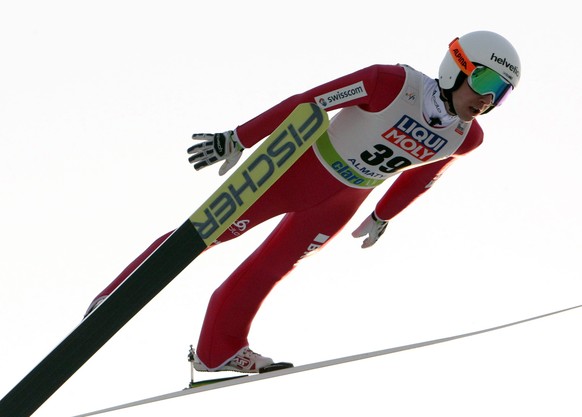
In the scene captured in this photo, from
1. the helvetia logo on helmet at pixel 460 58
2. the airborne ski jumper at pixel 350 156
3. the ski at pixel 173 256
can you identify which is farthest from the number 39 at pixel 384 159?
the ski at pixel 173 256

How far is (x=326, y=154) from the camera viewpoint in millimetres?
5414

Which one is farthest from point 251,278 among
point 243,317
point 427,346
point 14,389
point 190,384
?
point 14,389

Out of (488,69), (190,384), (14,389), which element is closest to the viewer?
(14,389)

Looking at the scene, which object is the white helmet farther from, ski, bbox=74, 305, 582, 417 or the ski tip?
the ski tip

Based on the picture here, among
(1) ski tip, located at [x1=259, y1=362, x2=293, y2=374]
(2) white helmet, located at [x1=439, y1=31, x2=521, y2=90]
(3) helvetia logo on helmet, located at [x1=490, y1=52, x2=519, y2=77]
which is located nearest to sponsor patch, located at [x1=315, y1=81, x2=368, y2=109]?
(2) white helmet, located at [x1=439, y1=31, x2=521, y2=90]

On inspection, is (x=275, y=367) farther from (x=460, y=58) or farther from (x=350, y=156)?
(x=460, y=58)

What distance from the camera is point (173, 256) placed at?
4594mm

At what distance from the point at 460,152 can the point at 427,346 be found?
1.01 meters

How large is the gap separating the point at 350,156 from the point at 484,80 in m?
0.70

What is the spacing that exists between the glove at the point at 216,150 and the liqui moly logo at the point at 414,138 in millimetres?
687

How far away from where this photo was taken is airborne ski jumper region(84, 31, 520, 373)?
5.14m

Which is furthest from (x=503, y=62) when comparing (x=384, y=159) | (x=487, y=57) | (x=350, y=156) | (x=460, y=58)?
(x=350, y=156)

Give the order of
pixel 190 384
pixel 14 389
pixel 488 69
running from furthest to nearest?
1. pixel 190 384
2. pixel 488 69
3. pixel 14 389

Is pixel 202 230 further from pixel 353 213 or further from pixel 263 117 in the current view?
pixel 353 213
